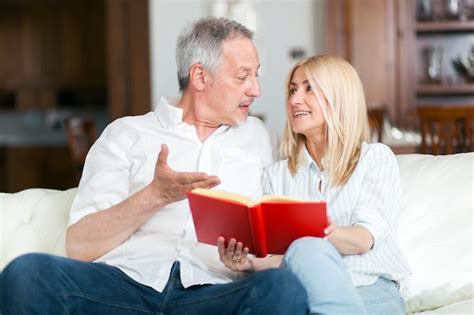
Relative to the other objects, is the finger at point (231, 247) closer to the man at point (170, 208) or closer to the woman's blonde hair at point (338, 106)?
the man at point (170, 208)

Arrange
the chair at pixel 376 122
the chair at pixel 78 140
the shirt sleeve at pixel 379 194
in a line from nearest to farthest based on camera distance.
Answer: the shirt sleeve at pixel 379 194
the chair at pixel 376 122
the chair at pixel 78 140

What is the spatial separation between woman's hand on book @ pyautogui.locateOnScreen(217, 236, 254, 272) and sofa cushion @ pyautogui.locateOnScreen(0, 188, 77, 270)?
24.5 inches

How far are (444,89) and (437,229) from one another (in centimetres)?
354

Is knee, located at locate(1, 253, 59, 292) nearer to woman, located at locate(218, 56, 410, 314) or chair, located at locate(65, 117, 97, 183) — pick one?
woman, located at locate(218, 56, 410, 314)

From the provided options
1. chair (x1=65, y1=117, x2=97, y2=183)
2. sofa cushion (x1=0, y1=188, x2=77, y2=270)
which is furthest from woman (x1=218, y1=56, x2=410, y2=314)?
chair (x1=65, y1=117, x2=97, y2=183)

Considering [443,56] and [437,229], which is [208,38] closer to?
[437,229]

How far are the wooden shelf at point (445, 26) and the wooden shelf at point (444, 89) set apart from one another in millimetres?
368

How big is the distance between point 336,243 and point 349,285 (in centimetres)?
16

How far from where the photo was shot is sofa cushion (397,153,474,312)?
8.32 feet

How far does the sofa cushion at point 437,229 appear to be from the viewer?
254 centimetres

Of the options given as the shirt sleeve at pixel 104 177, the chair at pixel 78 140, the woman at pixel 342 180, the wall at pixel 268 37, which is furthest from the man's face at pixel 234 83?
the wall at pixel 268 37

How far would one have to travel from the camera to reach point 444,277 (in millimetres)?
2535

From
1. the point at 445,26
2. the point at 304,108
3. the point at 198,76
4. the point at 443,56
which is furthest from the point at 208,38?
the point at 443,56

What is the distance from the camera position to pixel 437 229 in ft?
8.57
